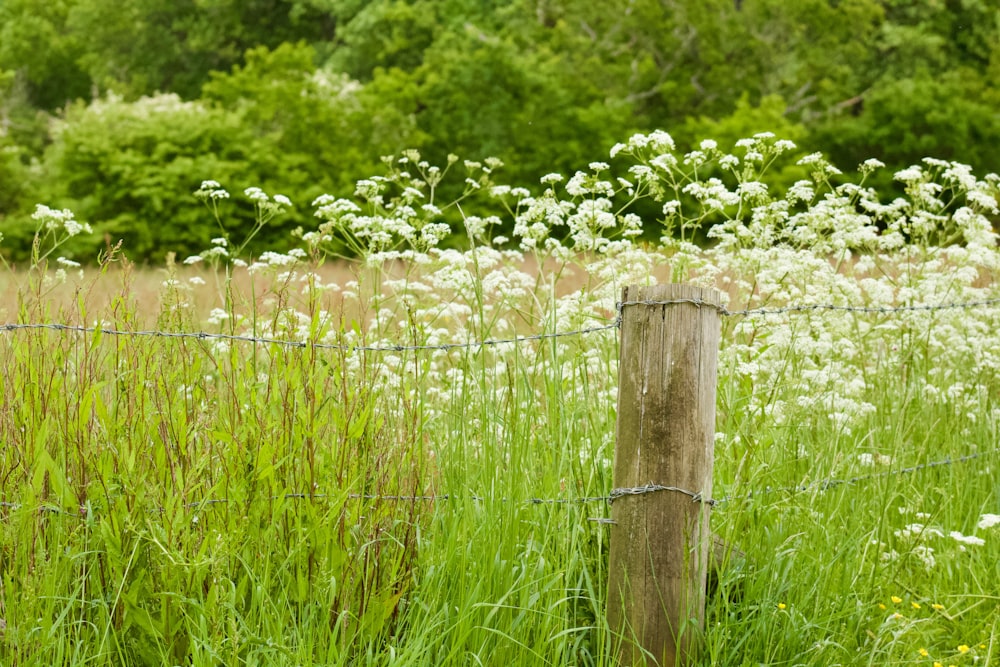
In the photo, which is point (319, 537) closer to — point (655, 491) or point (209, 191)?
point (655, 491)

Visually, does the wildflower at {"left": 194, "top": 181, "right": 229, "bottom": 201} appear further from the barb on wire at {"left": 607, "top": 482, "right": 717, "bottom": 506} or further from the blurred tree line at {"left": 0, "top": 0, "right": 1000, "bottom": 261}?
the blurred tree line at {"left": 0, "top": 0, "right": 1000, "bottom": 261}

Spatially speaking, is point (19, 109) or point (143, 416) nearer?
point (143, 416)

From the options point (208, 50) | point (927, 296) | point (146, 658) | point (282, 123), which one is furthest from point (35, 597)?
point (208, 50)

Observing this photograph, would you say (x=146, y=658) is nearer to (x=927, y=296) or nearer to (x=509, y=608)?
(x=509, y=608)

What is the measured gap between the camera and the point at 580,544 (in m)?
3.26

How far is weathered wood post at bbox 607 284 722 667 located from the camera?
9.51 ft

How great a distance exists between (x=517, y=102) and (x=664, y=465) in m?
21.4

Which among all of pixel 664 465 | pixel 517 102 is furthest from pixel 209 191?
pixel 517 102

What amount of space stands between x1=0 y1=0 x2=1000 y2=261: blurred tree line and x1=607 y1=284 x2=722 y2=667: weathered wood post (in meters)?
17.5

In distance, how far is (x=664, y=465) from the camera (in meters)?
2.90

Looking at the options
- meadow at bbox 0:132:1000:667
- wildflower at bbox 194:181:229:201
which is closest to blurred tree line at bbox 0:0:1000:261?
wildflower at bbox 194:181:229:201

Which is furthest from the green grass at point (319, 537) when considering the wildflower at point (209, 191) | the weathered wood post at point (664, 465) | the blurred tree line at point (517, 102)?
the blurred tree line at point (517, 102)

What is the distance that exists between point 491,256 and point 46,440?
8.25ft

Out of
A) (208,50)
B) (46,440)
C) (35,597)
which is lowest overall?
(35,597)
